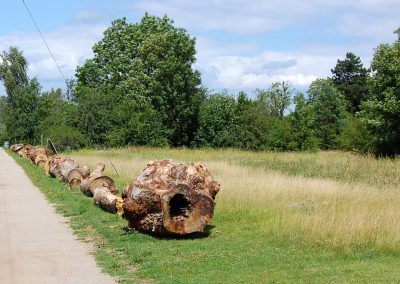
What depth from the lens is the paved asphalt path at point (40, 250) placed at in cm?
804

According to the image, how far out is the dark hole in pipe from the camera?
36.0 feet

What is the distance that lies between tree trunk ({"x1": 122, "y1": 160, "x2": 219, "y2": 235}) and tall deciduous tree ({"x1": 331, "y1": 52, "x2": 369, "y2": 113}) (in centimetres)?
6557

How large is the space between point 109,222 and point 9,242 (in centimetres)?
276

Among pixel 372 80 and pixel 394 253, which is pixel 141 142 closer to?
pixel 372 80

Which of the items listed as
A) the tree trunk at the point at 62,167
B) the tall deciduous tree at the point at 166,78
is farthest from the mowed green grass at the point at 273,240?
the tall deciduous tree at the point at 166,78

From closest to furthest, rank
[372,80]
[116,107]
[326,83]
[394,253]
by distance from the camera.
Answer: [394,253]
[372,80]
[116,107]
[326,83]

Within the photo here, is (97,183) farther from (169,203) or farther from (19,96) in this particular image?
(19,96)

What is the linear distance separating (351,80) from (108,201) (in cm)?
6998

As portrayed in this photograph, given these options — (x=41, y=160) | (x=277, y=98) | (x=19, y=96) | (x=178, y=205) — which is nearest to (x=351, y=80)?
(x=277, y=98)

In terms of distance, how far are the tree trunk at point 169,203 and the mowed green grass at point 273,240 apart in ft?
0.90

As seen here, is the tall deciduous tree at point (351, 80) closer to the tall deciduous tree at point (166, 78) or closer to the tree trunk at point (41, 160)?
the tall deciduous tree at point (166, 78)

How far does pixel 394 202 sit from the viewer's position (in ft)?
41.5

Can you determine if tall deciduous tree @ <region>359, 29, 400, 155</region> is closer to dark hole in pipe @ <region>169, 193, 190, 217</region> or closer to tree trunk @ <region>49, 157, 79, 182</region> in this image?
tree trunk @ <region>49, 157, 79, 182</region>

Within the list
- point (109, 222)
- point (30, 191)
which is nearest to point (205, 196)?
point (109, 222)
